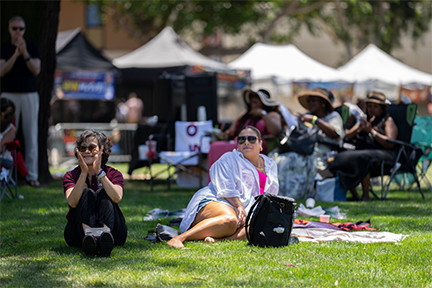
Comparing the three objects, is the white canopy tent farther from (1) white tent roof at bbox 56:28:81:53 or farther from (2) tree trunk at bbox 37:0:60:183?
(2) tree trunk at bbox 37:0:60:183

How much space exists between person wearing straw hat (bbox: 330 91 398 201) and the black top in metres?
4.69

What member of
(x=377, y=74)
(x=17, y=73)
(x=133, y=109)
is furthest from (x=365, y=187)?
(x=133, y=109)

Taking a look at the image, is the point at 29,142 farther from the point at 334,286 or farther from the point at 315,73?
the point at 315,73

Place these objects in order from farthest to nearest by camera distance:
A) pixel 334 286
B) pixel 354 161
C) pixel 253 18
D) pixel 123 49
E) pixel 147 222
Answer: pixel 123 49 < pixel 253 18 < pixel 354 161 < pixel 147 222 < pixel 334 286

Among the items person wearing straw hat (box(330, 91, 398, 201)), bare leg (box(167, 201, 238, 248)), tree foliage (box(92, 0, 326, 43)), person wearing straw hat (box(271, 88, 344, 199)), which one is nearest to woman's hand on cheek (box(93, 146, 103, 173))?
bare leg (box(167, 201, 238, 248))

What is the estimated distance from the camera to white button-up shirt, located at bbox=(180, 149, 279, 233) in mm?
5807

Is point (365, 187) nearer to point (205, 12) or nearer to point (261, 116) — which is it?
point (261, 116)

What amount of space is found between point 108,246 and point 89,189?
49cm

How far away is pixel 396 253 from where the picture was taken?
17.1ft

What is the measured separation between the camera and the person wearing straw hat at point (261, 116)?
9352 millimetres

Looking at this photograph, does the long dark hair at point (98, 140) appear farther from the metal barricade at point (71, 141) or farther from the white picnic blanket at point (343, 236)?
the metal barricade at point (71, 141)

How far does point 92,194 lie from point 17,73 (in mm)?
4925

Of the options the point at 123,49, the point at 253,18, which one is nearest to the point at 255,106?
the point at 253,18

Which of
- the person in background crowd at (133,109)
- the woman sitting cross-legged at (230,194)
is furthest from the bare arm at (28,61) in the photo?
the person in background crowd at (133,109)
